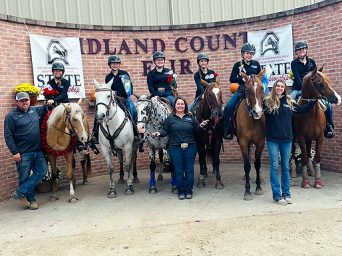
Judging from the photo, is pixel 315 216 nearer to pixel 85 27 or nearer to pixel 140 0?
pixel 85 27

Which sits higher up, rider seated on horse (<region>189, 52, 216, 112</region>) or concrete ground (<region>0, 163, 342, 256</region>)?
rider seated on horse (<region>189, 52, 216, 112</region>)

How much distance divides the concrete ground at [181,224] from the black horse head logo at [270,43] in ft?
11.8

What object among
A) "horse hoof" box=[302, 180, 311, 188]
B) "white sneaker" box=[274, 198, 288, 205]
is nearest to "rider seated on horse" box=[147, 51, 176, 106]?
"white sneaker" box=[274, 198, 288, 205]

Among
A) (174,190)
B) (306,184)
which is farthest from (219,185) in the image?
(306,184)

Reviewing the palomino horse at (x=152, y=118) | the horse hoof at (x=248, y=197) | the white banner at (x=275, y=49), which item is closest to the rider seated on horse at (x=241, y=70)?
the palomino horse at (x=152, y=118)

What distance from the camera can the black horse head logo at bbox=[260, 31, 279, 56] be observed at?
8.84 m

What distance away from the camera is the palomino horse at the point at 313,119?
19.4ft

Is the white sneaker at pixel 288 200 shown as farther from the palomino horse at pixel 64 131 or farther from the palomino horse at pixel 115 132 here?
the palomino horse at pixel 64 131

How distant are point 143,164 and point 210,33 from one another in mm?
4126

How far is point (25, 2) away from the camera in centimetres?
941

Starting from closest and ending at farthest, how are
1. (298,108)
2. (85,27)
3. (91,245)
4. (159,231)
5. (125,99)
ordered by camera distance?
(91,245)
(159,231)
(298,108)
(125,99)
(85,27)

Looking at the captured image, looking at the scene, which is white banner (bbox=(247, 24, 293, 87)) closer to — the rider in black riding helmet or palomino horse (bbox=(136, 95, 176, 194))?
palomino horse (bbox=(136, 95, 176, 194))

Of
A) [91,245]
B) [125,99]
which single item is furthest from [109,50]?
[91,245]

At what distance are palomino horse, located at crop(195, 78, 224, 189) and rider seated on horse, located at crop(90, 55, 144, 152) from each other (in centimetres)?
131
